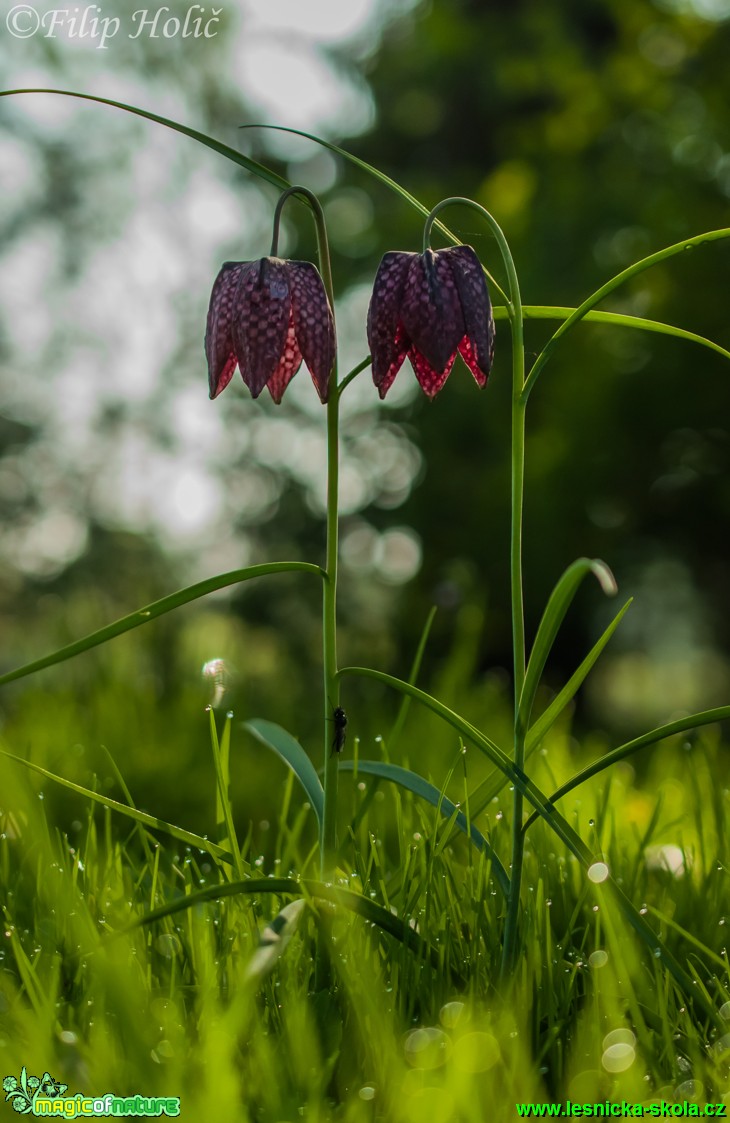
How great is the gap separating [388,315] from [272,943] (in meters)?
0.52

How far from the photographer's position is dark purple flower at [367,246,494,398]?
34.1 inches

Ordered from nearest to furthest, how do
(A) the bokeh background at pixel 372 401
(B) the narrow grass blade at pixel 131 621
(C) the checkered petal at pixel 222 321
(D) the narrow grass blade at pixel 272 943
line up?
(D) the narrow grass blade at pixel 272 943 < (B) the narrow grass blade at pixel 131 621 < (C) the checkered petal at pixel 222 321 < (A) the bokeh background at pixel 372 401

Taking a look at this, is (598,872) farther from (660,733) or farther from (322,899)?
(322,899)

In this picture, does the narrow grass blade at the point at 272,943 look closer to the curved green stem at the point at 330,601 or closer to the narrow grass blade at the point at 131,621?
the curved green stem at the point at 330,601

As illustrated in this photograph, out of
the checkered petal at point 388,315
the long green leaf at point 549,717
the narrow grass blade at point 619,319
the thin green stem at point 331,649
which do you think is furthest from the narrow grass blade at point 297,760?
the narrow grass blade at point 619,319

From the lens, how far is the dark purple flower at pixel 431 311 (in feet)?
2.85

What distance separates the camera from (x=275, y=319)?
2.86ft

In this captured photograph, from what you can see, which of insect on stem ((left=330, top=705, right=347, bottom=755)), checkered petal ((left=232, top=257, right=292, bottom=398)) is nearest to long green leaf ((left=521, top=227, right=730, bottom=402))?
checkered petal ((left=232, top=257, right=292, bottom=398))

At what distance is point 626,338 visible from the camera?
3.48 m

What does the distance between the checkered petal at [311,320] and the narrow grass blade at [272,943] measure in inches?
17.0

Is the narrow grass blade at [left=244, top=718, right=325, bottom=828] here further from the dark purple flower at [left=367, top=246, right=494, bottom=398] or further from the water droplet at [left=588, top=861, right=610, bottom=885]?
the dark purple flower at [left=367, top=246, right=494, bottom=398]

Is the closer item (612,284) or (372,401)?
(612,284)

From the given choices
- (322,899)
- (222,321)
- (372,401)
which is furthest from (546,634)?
(372,401)

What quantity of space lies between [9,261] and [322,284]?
4918 millimetres
